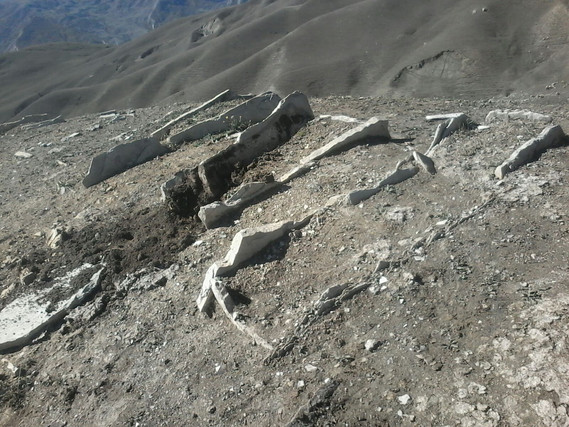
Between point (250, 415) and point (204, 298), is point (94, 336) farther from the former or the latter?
point (250, 415)

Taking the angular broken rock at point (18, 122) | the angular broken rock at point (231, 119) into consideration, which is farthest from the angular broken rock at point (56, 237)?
the angular broken rock at point (18, 122)

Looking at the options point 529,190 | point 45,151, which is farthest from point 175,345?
point 45,151

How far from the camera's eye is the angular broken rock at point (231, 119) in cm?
988

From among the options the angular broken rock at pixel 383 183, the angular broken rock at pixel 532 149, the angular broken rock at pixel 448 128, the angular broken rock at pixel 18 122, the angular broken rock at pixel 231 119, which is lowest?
the angular broken rock at pixel 532 149

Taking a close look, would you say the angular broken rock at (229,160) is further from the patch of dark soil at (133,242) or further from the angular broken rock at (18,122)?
the angular broken rock at (18,122)

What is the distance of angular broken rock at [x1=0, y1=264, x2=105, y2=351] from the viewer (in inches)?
232

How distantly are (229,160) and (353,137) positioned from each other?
75.2 inches

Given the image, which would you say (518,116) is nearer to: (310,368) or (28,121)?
(310,368)

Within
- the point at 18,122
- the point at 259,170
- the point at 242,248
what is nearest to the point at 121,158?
the point at 259,170

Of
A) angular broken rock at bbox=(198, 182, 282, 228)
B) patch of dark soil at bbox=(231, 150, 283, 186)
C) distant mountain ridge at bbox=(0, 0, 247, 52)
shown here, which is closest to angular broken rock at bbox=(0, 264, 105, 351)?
angular broken rock at bbox=(198, 182, 282, 228)

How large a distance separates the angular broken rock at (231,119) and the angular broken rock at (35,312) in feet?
13.1

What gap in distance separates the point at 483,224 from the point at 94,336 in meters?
Answer: 4.42

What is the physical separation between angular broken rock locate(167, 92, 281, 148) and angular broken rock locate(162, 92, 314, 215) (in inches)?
52.8

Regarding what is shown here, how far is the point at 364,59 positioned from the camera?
101ft
